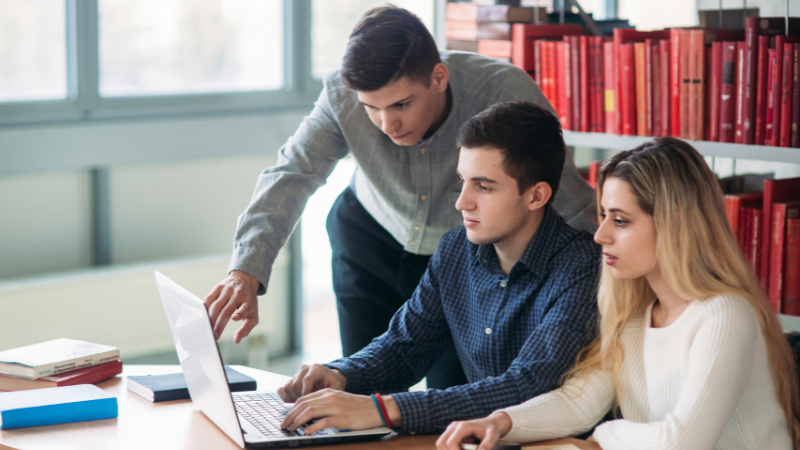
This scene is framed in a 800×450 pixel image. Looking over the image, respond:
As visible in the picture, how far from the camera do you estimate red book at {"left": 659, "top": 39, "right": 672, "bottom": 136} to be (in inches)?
88.0

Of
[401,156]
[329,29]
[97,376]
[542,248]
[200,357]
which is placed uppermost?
[329,29]

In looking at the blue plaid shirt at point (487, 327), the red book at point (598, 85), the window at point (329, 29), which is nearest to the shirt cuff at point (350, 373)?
the blue plaid shirt at point (487, 327)

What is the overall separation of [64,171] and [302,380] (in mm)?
1809

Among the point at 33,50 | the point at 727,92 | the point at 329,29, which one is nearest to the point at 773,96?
the point at 727,92

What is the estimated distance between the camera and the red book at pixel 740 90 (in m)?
2.07

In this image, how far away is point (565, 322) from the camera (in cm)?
145

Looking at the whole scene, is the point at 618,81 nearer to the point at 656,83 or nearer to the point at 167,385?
the point at 656,83

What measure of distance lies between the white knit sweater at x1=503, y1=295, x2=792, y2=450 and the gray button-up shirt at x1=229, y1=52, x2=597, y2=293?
2.16ft

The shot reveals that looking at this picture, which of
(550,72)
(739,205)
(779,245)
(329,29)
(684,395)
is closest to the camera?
(684,395)

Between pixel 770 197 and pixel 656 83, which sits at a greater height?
pixel 656 83

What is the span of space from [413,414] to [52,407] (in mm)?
567

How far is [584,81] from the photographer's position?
2.45m

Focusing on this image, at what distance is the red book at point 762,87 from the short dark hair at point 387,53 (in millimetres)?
805

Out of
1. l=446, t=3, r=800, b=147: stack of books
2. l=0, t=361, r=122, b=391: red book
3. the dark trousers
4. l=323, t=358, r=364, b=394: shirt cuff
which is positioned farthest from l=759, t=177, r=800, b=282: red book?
l=0, t=361, r=122, b=391: red book
